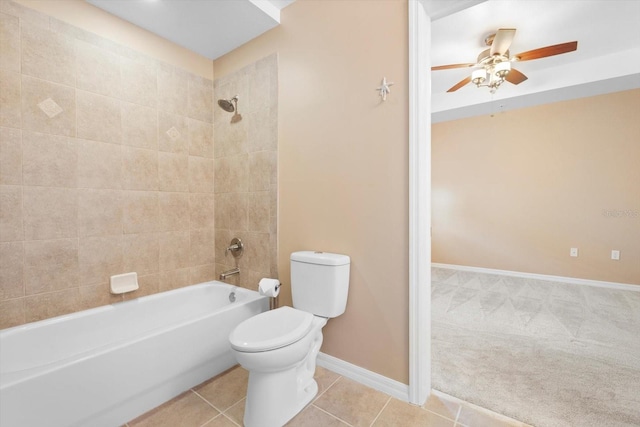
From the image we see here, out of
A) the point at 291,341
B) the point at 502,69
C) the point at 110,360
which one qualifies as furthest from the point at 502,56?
the point at 110,360

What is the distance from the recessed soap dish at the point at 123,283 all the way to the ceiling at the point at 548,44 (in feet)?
9.09

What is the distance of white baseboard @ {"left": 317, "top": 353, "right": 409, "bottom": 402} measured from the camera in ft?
4.86

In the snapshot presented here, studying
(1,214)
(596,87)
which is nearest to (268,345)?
(1,214)

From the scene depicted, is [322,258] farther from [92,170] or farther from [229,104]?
[92,170]

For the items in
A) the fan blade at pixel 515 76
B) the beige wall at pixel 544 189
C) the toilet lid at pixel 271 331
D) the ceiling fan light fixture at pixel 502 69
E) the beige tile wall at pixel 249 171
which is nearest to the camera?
the toilet lid at pixel 271 331

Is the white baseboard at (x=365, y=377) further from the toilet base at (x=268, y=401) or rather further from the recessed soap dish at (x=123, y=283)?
the recessed soap dish at (x=123, y=283)

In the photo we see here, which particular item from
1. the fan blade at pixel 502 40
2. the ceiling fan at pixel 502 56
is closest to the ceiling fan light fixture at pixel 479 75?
the ceiling fan at pixel 502 56

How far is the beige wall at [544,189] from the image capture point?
10.8ft

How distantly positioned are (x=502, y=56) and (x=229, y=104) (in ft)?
7.92

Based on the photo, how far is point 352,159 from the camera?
5.43 ft

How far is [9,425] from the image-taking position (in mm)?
994

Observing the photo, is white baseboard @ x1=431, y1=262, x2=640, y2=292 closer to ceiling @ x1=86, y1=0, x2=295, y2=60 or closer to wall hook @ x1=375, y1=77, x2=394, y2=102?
wall hook @ x1=375, y1=77, x2=394, y2=102

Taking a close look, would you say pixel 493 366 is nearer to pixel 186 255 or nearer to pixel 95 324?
pixel 186 255

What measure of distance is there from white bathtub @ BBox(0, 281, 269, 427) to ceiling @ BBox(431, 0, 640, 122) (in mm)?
2517
